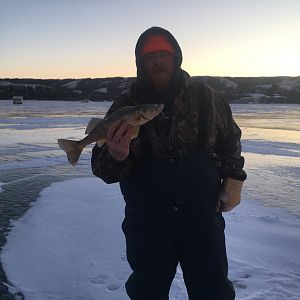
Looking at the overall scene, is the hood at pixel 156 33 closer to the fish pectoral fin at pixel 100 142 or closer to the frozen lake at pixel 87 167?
the fish pectoral fin at pixel 100 142

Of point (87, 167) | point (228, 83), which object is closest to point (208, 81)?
point (228, 83)

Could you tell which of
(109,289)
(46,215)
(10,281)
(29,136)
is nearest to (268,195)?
(46,215)

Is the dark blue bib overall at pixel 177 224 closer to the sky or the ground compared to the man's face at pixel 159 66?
closer to the ground

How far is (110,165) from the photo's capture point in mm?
2748

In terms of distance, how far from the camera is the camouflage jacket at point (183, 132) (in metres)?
2.77

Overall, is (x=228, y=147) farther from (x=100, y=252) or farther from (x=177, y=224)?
(x=100, y=252)

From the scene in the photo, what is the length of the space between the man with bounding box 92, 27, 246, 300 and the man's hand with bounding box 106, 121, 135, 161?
15 mm

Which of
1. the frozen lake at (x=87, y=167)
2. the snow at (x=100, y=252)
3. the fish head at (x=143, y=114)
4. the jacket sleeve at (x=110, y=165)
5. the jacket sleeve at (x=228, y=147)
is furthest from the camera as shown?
the frozen lake at (x=87, y=167)

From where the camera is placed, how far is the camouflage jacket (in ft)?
9.07

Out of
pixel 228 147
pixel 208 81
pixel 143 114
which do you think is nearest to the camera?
pixel 143 114

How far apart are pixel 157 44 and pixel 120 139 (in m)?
0.68

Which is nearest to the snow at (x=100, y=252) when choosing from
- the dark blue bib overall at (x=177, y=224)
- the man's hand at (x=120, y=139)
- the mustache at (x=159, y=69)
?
the dark blue bib overall at (x=177, y=224)

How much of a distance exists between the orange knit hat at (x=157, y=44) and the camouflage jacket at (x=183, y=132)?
0.74 feet

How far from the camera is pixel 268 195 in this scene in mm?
7980
